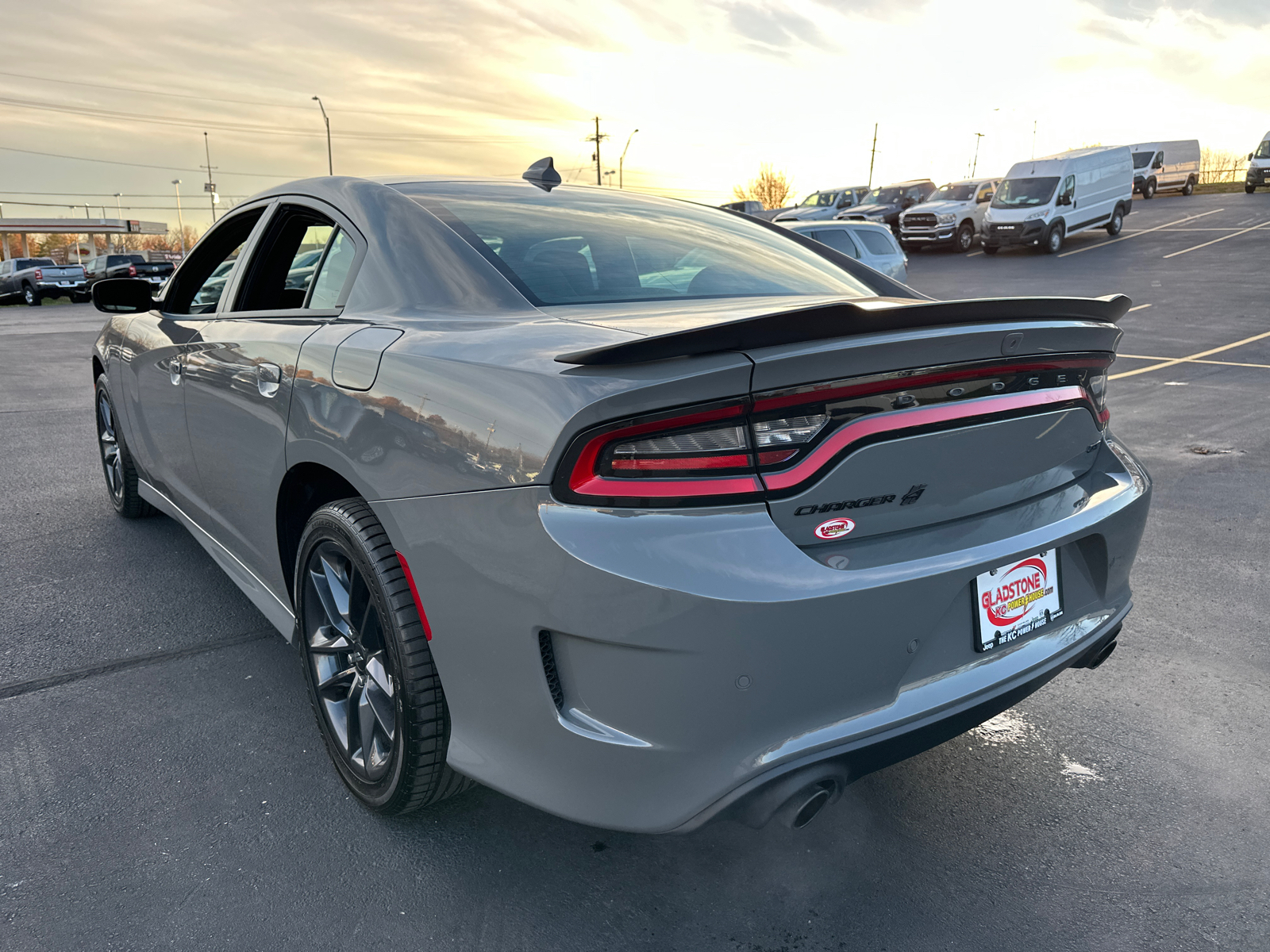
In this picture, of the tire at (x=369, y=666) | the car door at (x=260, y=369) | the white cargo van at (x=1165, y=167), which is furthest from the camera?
the white cargo van at (x=1165, y=167)

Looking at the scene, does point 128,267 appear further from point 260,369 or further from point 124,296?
point 260,369

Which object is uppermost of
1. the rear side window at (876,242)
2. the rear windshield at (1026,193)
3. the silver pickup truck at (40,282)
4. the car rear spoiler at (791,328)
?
the rear windshield at (1026,193)

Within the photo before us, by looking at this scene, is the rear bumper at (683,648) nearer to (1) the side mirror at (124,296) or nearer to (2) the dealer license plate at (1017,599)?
(2) the dealer license plate at (1017,599)

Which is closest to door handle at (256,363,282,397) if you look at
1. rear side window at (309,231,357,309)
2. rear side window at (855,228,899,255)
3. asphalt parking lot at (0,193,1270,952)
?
rear side window at (309,231,357,309)

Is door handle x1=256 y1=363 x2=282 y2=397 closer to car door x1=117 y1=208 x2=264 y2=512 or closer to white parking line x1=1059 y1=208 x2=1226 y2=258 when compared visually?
car door x1=117 y1=208 x2=264 y2=512

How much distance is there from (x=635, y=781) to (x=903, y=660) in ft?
1.85

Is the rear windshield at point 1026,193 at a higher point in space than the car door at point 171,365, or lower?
higher

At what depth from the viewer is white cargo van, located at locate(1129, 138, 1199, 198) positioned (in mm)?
41438

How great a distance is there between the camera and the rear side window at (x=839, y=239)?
13.1 metres

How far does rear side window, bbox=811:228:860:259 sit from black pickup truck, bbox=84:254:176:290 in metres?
21.4

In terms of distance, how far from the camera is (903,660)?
1.83 meters

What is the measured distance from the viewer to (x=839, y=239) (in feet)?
43.7

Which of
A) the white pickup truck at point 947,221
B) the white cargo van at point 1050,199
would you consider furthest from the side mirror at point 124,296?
the white pickup truck at point 947,221

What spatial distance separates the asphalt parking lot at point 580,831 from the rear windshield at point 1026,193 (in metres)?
24.6
